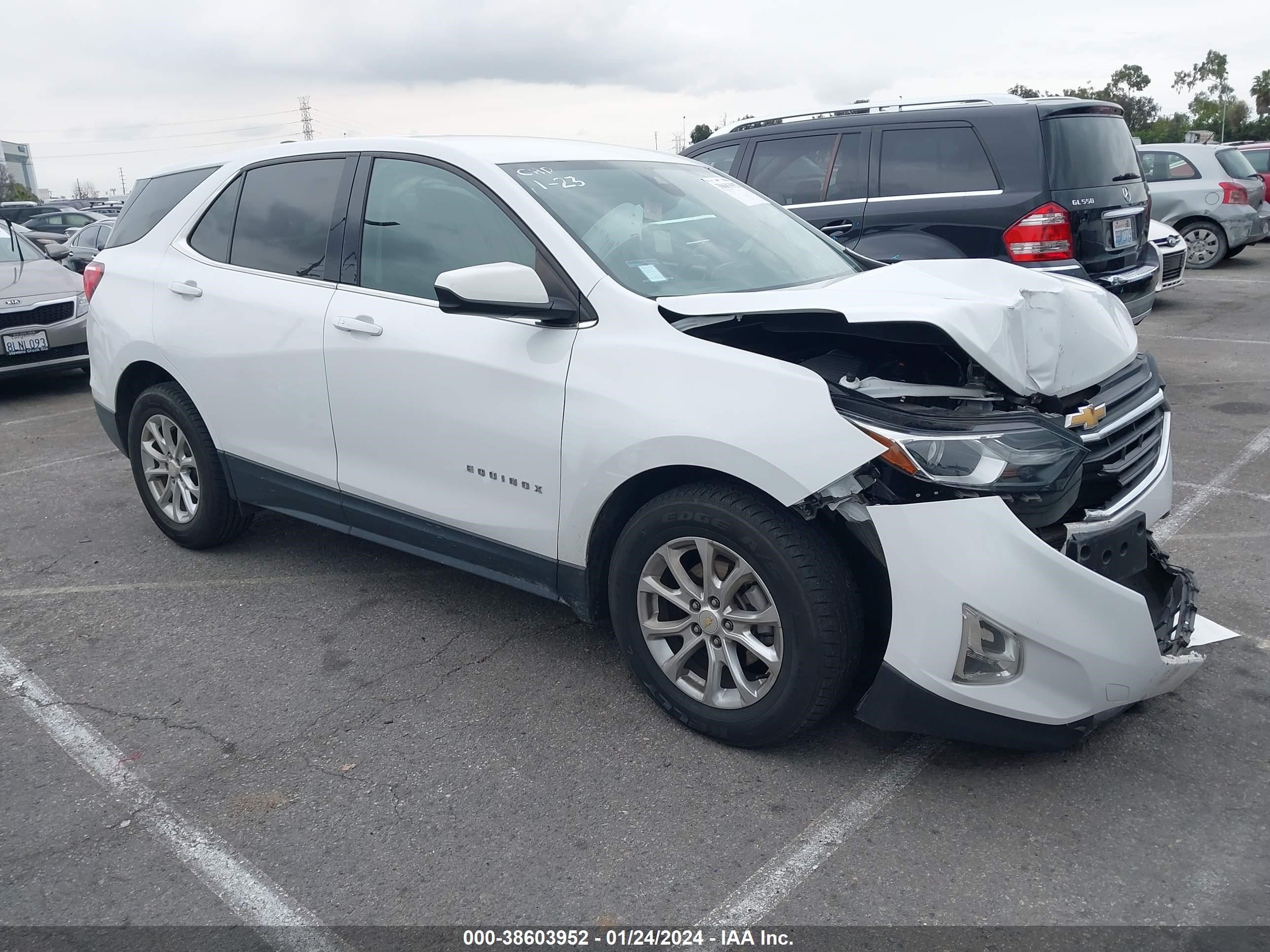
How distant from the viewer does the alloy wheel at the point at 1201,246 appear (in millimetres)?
14984

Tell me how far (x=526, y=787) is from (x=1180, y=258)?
363 inches

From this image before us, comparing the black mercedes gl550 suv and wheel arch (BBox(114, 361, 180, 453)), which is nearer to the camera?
wheel arch (BBox(114, 361, 180, 453))

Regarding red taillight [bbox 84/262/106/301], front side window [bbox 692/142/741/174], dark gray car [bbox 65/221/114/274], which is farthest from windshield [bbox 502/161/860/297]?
dark gray car [bbox 65/221/114/274]

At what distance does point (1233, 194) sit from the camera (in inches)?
571

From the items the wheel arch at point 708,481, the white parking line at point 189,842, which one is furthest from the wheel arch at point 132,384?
the wheel arch at point 708,481

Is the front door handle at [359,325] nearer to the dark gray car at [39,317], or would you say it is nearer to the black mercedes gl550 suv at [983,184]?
the black mercedes gl550 suv at [983,184]

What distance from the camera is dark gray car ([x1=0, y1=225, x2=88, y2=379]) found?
8.73m

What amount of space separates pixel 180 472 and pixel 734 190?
2839 millimetres

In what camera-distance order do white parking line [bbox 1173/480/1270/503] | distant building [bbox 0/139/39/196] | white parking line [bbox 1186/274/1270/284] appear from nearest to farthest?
white parking line [bbox 1173/480/1270/503], white parking line [bbox 1186/274/1270/284], distant building [bbox 0/139/39/196]

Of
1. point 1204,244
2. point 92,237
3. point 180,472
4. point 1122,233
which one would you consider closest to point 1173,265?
point 1122,233

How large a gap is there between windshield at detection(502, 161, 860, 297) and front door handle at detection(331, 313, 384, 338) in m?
0.73

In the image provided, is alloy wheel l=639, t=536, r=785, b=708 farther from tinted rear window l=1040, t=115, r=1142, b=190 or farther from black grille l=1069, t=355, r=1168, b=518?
tinted rear window l=1040, t=115, r=1142, b=190

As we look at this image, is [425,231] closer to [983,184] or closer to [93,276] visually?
[93,276]

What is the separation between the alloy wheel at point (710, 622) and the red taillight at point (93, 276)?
Result: 11.3ft
